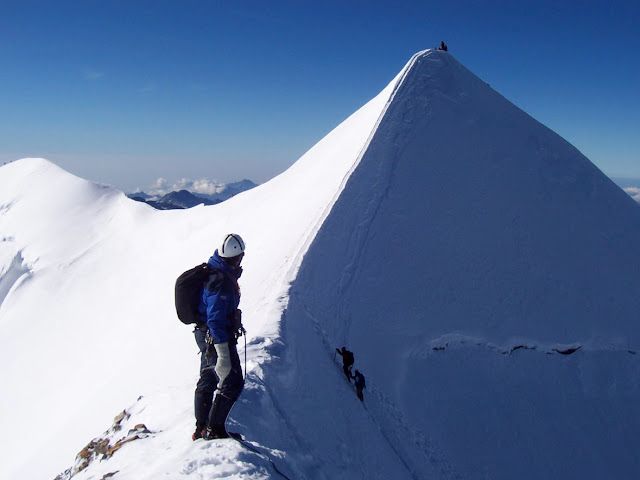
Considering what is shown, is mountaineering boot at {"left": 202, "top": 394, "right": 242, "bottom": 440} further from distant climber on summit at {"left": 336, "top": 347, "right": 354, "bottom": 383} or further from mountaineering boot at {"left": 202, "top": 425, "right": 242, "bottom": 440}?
distant climber on summit at {"left": 336, "top": 347, "right": 354, "bottom": 383}

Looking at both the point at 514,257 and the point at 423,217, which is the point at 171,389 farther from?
the point at 514,257

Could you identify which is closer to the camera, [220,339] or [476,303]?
[220,339]

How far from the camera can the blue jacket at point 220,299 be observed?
20.1 feet

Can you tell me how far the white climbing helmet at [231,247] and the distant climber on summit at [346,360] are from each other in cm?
601

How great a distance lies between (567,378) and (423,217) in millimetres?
7213

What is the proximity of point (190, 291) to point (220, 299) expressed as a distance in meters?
0.51

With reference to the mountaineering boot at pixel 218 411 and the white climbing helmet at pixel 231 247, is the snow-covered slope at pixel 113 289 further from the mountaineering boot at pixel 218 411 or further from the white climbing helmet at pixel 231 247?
the white climbing helmet at pixel 231 247

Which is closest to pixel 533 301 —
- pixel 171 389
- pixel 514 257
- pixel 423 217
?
pixel 514 257

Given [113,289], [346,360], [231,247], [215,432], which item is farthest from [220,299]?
[113,289]

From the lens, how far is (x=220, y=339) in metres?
6.15

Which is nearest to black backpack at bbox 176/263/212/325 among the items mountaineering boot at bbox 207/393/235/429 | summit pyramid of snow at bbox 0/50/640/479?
mountaineering boot at bbox 207/393/235/429

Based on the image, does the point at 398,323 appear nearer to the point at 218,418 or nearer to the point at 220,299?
the point at 218,418

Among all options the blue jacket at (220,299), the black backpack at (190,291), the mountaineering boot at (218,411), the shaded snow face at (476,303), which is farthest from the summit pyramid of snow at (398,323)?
the black backpack at (190,291)

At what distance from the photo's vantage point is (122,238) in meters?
30.9
